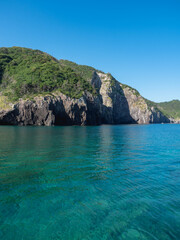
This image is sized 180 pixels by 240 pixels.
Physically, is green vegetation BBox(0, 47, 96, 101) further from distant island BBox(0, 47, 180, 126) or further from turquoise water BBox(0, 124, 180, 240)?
turquoise water BBox(0, 124, 180, 240)

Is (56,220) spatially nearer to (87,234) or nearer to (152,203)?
(87,234)

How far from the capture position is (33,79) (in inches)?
4660

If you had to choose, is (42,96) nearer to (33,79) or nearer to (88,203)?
(33,79)

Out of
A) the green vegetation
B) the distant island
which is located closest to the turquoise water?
the distant island

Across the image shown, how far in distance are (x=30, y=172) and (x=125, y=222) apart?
9.06 metres

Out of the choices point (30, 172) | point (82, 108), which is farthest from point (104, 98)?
point (30, 172)

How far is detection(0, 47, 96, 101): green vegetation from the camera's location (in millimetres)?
112312

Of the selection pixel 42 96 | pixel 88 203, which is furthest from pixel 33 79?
pixel 88 203

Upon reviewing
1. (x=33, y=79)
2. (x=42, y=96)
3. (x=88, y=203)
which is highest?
(x=33, y=79)

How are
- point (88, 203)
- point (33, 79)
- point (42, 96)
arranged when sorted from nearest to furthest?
1. point (88, 203)
2. point (42, 96)
3. point (33, 79)

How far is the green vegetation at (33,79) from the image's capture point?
368ft

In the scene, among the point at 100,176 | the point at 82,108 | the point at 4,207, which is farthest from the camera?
the point at 82,108

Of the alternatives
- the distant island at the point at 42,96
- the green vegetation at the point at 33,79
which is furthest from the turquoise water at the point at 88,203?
the green vegetation at the point at 33,79

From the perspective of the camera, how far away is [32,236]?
5.92 m
